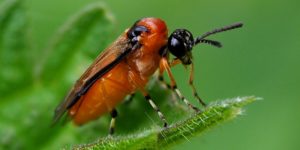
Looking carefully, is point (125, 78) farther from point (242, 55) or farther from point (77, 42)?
point (242, 55)

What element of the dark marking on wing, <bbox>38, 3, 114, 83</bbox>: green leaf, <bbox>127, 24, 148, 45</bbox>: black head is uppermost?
<bbox>38, 3, 114, 83</bbox>: green leaf

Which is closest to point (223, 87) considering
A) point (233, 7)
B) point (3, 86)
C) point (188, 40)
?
point (233, 7)

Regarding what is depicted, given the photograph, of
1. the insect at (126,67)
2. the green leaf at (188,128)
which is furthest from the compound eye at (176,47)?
the green leaf at (188,128)

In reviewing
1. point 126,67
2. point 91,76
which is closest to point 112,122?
point 91,76

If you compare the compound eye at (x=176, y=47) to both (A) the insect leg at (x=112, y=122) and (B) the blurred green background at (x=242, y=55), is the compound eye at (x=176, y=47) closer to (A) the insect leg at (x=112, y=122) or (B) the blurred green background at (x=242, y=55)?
(A) the insect leg at (x=112, y=122)

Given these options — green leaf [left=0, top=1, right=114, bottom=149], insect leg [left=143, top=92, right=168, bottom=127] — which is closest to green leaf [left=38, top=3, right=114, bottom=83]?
green leaf [left=0, top=1, right=114, bottom=149]

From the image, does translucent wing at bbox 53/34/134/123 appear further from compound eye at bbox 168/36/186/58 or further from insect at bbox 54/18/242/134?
compound eye at bbox 168/36/186/58

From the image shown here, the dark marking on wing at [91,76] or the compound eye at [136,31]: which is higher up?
the compound eye at [136,31]
